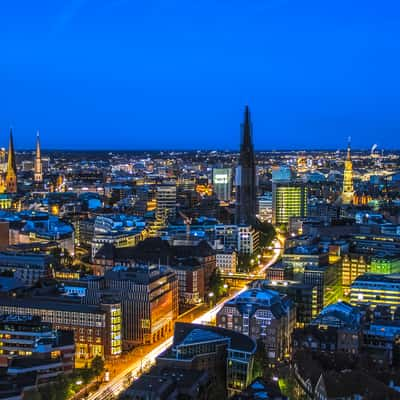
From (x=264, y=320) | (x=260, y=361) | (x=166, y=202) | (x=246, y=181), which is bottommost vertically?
(x=260, y=361)

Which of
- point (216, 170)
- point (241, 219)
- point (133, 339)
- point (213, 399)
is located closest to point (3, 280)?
point (133, 339)

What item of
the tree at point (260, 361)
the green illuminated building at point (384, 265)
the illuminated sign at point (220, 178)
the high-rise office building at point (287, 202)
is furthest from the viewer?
the illuminated sign at point (220, 178)

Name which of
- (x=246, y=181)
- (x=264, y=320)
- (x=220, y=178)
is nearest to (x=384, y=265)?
(x=264, y=320)

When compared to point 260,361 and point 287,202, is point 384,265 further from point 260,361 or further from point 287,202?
point 287,202

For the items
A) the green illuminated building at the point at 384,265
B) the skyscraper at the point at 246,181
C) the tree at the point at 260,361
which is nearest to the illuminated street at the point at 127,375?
the tree at the point at 260,361

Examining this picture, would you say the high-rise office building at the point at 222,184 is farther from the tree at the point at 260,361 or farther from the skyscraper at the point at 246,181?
the tree at the point at 260,361

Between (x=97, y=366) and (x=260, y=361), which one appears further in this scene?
(x=260, y=361)
